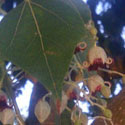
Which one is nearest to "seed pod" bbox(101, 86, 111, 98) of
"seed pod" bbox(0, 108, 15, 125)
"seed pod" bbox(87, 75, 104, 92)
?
"seed pod" bbox(87, 75, 104, 92)

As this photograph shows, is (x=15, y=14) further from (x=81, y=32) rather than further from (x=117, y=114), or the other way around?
(x=117, y=114)

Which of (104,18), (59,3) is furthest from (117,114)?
(104,18)

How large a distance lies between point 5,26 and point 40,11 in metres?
0.05

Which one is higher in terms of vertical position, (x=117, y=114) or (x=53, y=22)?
(x=53, y=22)

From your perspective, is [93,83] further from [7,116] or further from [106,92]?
[7,116]

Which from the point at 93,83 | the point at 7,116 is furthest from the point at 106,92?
the point at 7,116

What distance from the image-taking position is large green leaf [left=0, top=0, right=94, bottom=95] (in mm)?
423

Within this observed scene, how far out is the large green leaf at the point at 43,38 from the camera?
42 cm

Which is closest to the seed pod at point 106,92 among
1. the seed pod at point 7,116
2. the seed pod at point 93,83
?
the seed pod at point 93,83

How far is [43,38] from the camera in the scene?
0.46m

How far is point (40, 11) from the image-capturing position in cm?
49

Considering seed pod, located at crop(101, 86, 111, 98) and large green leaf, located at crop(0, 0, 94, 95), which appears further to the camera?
seed pod, located at crop(101, 86, 111, 98)

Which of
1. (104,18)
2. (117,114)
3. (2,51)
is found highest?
(104,18)

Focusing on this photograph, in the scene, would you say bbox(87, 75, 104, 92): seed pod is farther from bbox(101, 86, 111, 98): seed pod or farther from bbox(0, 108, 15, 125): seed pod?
bbox(0, 108, 15, 125): seed pod
